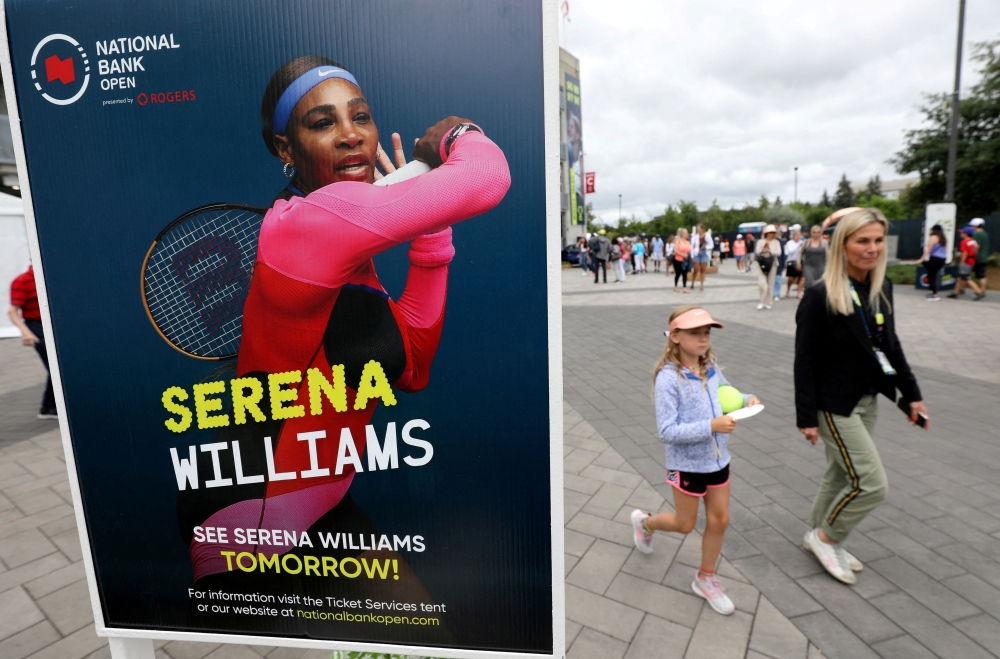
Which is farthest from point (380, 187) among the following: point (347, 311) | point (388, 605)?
point (388, 605)

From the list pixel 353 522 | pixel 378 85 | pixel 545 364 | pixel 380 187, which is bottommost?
pixel 353 522

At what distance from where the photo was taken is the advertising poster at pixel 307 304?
1502mm

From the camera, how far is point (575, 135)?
47.1 meters

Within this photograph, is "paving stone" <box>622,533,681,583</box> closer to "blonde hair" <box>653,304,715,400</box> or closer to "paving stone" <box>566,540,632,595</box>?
"paving stone" <box>566,540,632,595</box>

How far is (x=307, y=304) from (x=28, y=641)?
8.53 feet

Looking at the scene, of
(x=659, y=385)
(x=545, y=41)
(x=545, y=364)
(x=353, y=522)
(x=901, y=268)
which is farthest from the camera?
(x=901, y=268)

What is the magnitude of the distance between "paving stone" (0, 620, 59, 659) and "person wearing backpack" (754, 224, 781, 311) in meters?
12.1

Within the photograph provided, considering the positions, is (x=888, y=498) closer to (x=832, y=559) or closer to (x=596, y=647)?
(x=832, y=559)

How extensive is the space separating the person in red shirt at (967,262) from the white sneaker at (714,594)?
510 inches

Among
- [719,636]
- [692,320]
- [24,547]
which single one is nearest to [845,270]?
[692,320]

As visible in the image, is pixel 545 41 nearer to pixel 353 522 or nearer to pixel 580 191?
pixel 353 522

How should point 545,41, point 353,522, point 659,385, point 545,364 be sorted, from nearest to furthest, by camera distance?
point 545,41 < point 545,364 < point 353,522 < point 659,385

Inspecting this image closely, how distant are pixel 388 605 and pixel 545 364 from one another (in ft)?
3.03

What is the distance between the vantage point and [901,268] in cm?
1827
